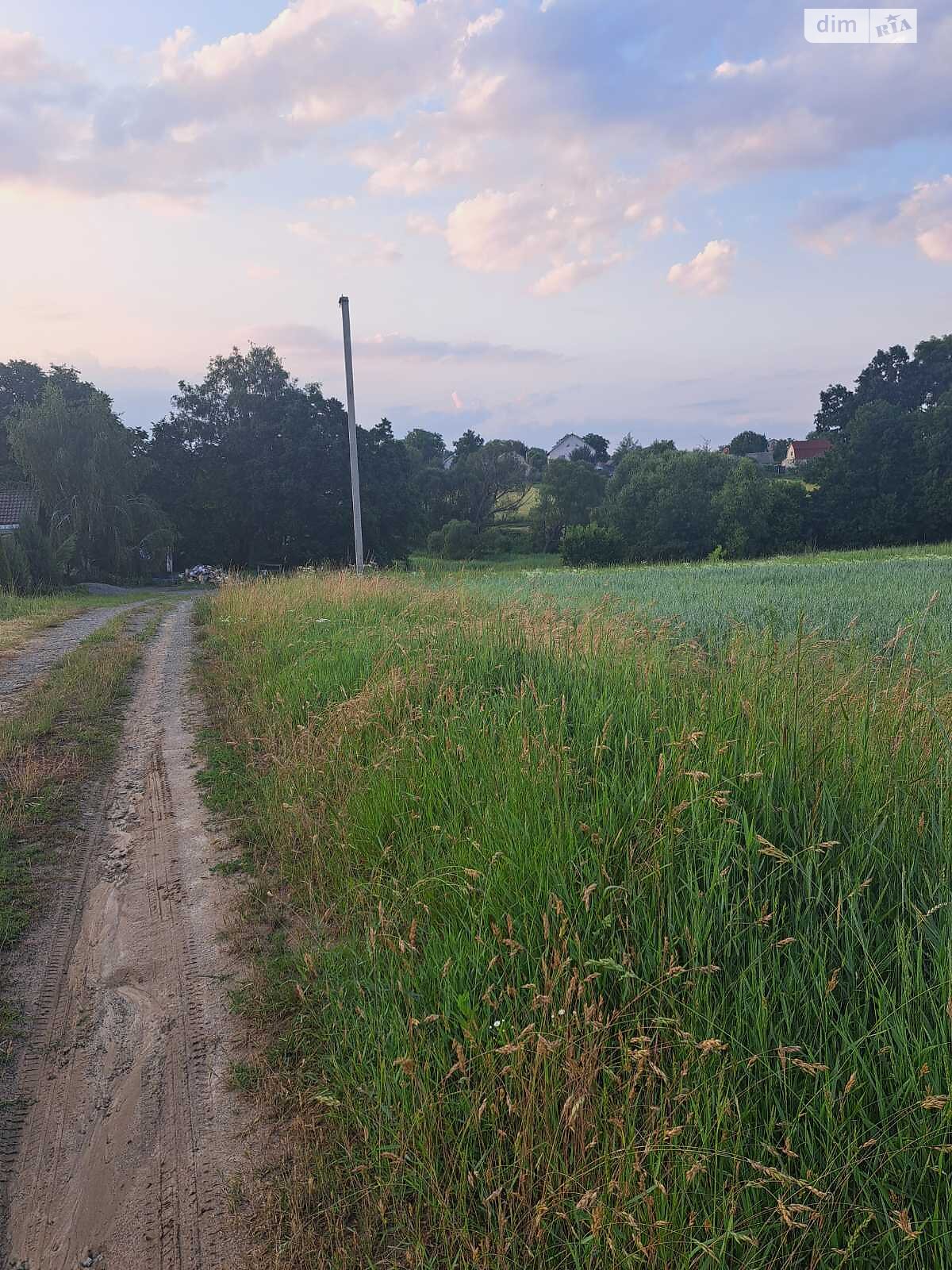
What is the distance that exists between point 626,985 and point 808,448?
360 feet

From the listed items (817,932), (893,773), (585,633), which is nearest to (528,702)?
(585,633)

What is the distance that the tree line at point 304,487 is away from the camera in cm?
3556

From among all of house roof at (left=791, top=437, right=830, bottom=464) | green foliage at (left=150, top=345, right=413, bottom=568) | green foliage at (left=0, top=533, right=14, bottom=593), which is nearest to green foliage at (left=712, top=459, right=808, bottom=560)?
green foliage at (left=150, top=345, right=413, bottom=568)

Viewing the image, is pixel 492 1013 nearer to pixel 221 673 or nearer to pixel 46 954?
pixel 46 954

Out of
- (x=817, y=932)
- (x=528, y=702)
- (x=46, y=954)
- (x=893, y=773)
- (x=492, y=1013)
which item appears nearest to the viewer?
(x=817, y=932)

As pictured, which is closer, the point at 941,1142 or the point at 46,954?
the point at 941,1142

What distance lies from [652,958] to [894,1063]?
2.42ft

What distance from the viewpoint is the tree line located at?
3556 centimetres

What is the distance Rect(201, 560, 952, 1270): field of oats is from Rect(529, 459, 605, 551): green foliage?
6202cm

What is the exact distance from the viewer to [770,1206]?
70.4 inches

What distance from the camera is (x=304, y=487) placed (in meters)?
45.2

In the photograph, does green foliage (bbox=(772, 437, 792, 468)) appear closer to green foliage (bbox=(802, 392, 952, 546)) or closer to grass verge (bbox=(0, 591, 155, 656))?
green foliage (bbox=(802, 392, 952, 546))

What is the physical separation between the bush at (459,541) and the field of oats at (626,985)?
191 ft

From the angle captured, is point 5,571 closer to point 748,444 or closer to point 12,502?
point 12,502
